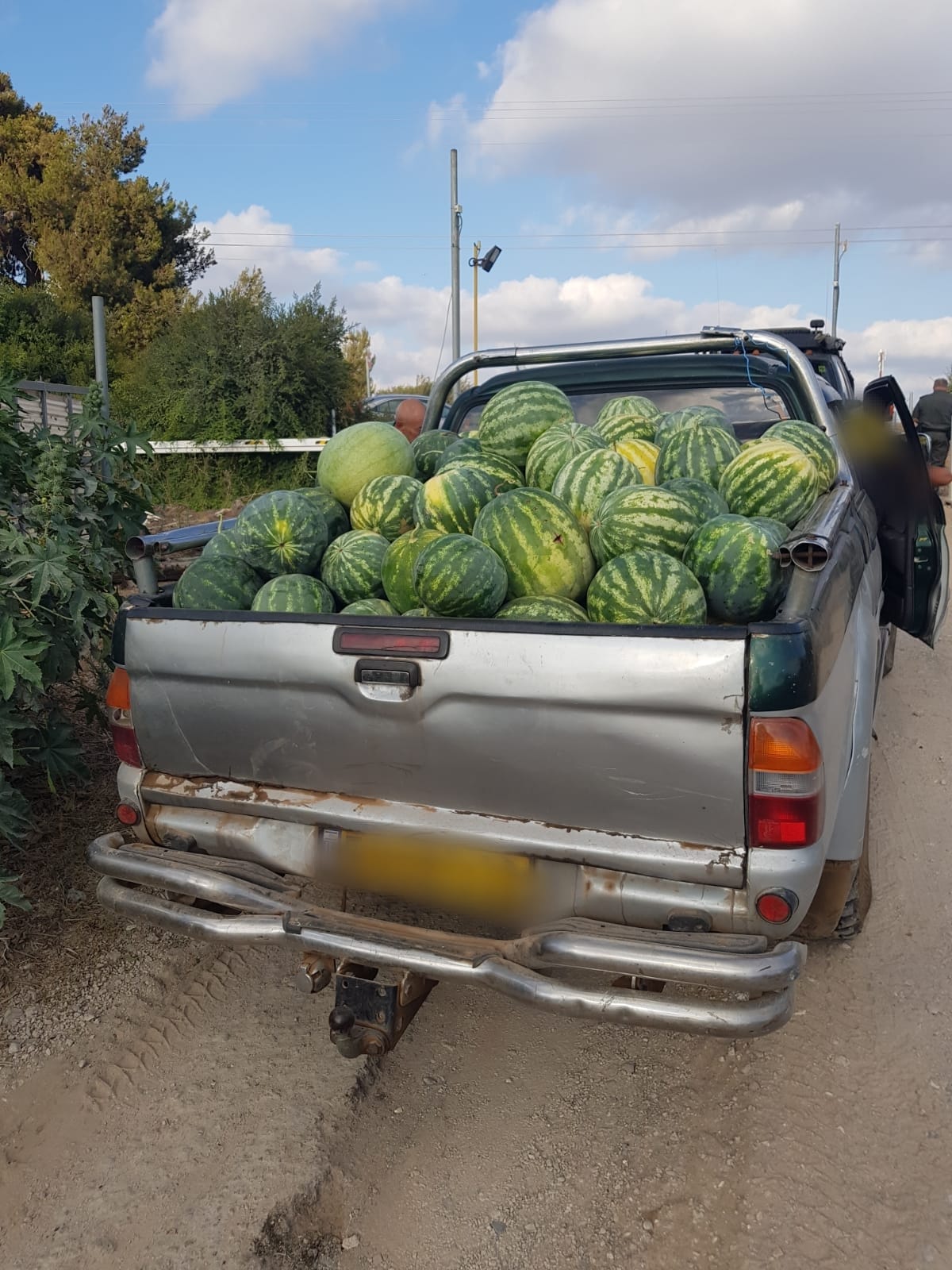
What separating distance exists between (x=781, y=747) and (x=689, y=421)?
1991 millimetres

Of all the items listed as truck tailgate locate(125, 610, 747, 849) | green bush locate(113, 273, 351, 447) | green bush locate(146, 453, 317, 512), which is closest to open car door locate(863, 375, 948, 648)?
truck tailgate locate(125, 610, 747, 849)

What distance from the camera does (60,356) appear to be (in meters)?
22.5

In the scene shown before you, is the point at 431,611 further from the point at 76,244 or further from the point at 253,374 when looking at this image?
the point at 76,244

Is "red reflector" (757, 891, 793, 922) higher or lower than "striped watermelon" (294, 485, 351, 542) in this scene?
lower

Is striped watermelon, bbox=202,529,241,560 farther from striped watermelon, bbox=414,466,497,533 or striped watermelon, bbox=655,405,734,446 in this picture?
striped watermelon, bbox=655,405,734,446

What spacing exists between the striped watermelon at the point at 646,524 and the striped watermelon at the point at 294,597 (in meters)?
0.96

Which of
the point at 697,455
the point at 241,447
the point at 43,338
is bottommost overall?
the point at 697,455

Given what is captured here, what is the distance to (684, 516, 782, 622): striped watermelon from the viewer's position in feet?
8.97

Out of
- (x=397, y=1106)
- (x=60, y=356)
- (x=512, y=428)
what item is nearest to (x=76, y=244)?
(x=60, y=356)

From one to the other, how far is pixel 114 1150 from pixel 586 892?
1598mm

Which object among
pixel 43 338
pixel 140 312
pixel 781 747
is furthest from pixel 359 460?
pixel 140 312

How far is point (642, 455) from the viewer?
3754 mm

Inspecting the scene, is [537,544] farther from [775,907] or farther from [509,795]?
[775,907]

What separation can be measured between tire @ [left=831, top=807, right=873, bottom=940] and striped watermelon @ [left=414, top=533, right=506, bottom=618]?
1.63 meters
